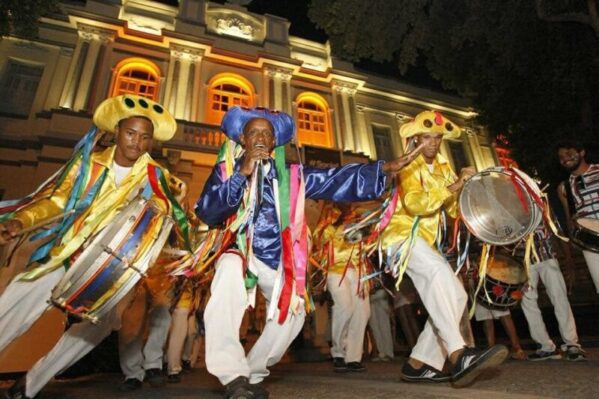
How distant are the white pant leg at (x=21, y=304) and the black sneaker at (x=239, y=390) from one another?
4.95 ft

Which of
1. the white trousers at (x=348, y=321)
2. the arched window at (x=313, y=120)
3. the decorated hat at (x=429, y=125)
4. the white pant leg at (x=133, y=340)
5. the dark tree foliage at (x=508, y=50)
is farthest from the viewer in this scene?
the arched window at (x=313, y=120)

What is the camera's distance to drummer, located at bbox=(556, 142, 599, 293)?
3949 millimetres

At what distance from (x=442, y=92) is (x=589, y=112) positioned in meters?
10.6

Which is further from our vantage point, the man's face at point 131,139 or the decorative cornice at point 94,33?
the decorative cornice at point 94,33

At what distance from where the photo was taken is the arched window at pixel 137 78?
45.1ft

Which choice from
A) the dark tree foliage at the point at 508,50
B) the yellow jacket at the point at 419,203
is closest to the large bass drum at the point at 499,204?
the yellow jacket at the point at 419,203

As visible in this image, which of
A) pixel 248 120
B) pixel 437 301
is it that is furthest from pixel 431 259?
pixel 248 120

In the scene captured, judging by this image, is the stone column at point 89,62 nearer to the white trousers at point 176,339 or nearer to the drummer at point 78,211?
the white trousers at point 176,339

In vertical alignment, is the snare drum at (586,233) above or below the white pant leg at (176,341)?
above

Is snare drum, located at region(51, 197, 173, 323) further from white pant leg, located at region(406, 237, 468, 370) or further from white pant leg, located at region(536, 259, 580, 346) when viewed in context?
white pant leg, located at region(536, 259, 580, 346)

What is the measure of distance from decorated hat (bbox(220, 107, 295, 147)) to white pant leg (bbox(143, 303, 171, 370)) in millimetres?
2501

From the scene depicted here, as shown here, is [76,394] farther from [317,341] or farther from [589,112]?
[589,112]

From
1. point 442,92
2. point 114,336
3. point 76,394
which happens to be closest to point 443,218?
point 76,394

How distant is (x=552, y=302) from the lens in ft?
14.7
